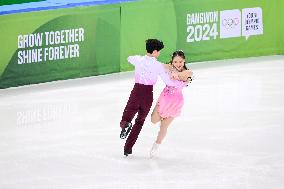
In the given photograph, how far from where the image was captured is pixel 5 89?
1747 centimetres

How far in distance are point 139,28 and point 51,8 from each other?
2041 mm

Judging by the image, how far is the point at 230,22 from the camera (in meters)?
20.1

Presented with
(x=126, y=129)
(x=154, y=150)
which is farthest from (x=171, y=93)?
(x=154, y=150)

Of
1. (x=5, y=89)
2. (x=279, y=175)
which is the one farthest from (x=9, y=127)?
→ (x=279, y=175)

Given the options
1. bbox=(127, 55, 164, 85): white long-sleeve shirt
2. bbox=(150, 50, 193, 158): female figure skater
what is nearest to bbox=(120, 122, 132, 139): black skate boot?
bbox=(150, 50, 193, 158): female figure skater

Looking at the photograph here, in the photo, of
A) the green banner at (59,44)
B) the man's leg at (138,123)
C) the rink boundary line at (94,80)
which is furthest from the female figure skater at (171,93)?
the green banner at (59,44)

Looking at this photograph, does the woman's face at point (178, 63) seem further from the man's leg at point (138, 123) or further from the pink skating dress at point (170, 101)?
the man's leg at point (138, 123)

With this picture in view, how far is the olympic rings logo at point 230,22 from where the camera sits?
20.1 meters

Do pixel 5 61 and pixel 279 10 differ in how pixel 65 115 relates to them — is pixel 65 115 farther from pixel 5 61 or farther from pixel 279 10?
pixel 279 10

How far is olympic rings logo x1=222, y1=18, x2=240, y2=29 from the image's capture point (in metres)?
20.1

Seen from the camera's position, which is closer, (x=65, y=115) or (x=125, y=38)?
(x=65, y=115)

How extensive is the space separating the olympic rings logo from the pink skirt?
8359 mm

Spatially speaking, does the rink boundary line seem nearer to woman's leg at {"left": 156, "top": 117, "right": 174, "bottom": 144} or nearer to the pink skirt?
woman's leg at {"left": 156, "top": 117, "right": 174, "bottom": 144}

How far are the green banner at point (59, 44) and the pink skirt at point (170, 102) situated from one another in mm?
6116
